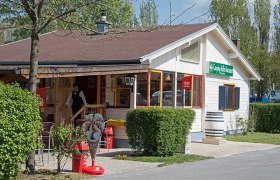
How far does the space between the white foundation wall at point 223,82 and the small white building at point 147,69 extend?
42 mm

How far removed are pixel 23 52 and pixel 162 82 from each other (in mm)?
6222

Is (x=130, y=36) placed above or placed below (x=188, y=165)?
above

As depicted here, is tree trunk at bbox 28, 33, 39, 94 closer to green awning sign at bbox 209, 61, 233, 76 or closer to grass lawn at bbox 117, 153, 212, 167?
grass lawn at bbox 117, 153, 212, 167

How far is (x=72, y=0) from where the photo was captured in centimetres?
1121

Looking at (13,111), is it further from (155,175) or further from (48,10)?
(155,175)

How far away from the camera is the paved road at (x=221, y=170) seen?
11.2m

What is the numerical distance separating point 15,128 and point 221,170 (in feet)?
17.7

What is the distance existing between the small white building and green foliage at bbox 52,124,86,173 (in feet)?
7.72

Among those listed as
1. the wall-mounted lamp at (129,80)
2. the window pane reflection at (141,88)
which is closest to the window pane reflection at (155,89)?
the window pane reflection at (141,88)

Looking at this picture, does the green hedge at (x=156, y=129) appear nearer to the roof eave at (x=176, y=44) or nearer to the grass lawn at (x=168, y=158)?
the grass lawn at (x=168, y=158)

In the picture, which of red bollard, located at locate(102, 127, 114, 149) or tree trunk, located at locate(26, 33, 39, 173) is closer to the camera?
tree trunk, located at locate(26, 33, 39, 173)

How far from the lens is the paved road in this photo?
11.2m

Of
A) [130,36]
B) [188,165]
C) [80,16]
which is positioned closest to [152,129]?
[188,165]

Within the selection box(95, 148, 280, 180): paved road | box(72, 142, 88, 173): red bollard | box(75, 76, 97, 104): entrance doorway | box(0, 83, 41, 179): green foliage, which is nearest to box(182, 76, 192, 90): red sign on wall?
box(75, 76, 97, 104): entrance doorway
